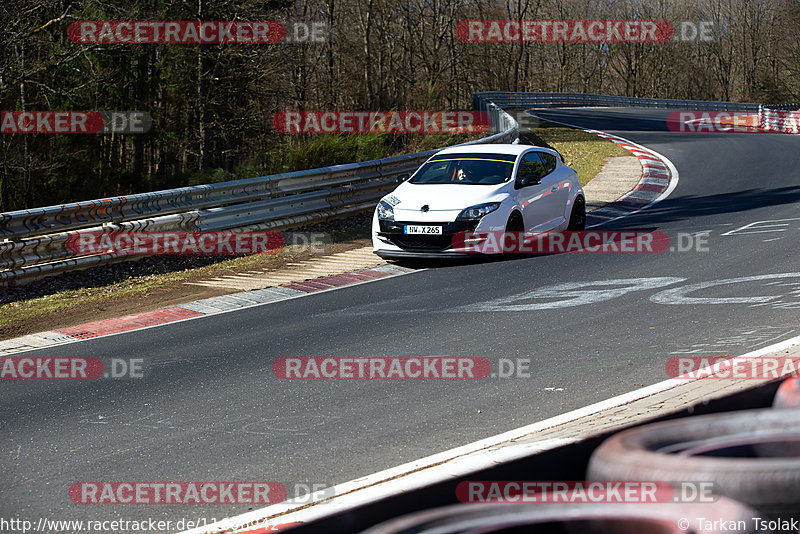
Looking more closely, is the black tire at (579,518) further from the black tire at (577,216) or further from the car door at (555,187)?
the black tire at (577,216)

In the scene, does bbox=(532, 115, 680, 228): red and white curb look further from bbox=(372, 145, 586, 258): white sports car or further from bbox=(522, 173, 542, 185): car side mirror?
bbox=(522, 173, 542, 185): car side mirror

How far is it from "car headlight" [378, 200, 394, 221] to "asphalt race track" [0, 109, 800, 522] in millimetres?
1012

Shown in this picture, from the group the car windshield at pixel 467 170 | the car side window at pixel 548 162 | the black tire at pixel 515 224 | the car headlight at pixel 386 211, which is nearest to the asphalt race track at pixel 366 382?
the black tire at pixel 515 224

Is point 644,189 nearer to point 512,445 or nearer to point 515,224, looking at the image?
point 515,224

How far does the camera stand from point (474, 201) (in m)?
11.9

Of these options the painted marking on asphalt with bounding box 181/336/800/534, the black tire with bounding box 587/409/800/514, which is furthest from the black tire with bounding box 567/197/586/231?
the black tire with bounding box 587/409/800/514

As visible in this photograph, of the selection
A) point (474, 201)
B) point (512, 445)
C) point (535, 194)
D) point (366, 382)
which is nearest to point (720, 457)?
point (512, 445)

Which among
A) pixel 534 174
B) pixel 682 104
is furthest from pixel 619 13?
pixel 534 174

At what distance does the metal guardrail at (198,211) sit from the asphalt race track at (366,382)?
3.15 meters

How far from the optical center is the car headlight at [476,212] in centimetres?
1175

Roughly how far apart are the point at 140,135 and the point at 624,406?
31.0 metres

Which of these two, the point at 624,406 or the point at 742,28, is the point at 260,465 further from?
the point at 742,28

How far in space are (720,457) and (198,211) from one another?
444 inches

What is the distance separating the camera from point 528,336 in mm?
7938
